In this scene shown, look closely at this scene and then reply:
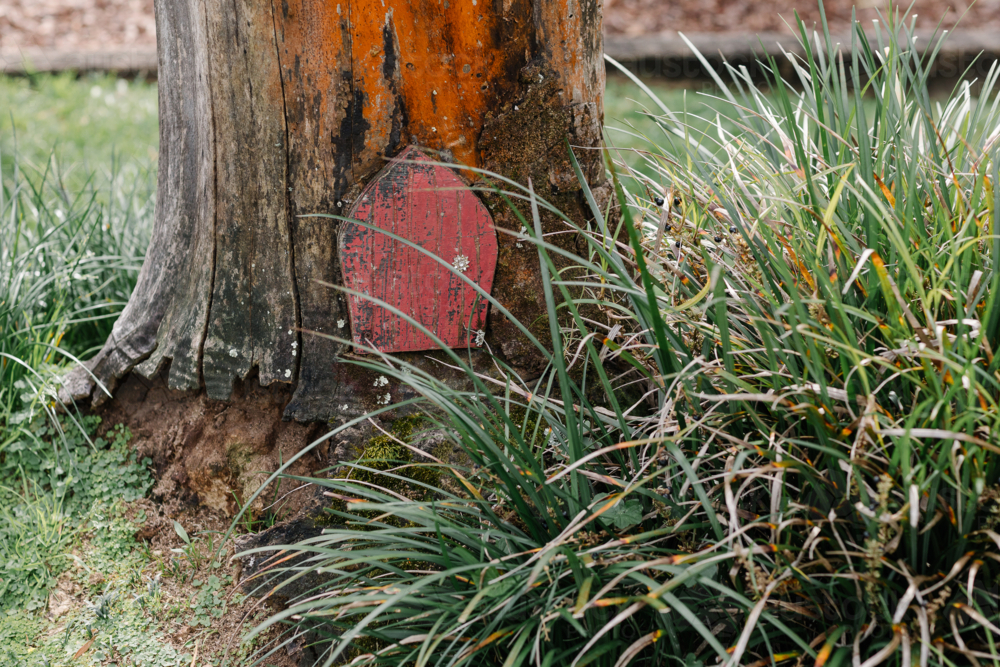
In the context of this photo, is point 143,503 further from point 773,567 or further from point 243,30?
point 773,567

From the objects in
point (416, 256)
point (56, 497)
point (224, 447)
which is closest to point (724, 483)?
point (416, 256)

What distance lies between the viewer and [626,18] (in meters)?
8.05

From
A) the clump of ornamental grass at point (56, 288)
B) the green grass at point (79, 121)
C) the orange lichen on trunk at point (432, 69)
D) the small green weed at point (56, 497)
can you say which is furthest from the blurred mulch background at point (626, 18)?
the orange lichen on trunk at point (432, 69)

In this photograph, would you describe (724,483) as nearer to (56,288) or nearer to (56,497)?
(56,497)

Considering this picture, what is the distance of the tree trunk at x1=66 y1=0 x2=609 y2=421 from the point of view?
5.23ft

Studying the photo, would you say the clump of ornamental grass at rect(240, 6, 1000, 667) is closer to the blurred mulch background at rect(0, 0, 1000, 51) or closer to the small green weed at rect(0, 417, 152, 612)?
the small green weed at rect(0, 417, 152, 612)

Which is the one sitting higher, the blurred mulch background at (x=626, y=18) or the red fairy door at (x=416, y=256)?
the blurred mulch background at (x=626, y=18)

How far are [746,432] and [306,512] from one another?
967 millimetres

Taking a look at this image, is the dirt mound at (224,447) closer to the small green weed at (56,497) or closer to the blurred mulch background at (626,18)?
the small green weed at (56,497)

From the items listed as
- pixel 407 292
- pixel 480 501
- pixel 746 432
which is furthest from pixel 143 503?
pixel 746 432

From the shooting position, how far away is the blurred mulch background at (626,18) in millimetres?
7152

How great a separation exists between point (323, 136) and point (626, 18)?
722 centimetres

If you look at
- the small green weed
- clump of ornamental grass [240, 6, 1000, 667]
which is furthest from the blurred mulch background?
clump of ornamental grass [240, 6, 1000, 667]

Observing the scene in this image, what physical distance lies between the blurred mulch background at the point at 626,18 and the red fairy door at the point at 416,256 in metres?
6.26
